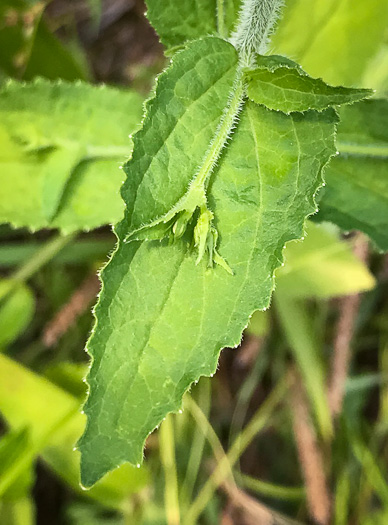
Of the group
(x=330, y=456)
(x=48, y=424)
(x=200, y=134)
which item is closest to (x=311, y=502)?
(x=330, y=456)

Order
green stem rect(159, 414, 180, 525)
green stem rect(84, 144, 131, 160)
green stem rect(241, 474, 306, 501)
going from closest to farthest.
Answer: green stem rect(84, 144, 131, 160) → green stem rect(159, 414, 180, 525) → green stem rect(241, 474, 306, 501)

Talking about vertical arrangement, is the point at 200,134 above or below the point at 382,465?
above

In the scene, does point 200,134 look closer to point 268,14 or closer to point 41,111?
point 268,14

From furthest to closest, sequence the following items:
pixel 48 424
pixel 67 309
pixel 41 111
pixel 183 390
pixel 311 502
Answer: pixel 311 502 → pixel 67 309 → pixel 48 424 → pixel 41 111 → pixel 183 390

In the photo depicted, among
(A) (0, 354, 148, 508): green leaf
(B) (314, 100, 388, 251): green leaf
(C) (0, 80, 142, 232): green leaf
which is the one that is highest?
(B) (314, 100, 388, 251): green leaf

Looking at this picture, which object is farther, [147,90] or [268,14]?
[147,90]

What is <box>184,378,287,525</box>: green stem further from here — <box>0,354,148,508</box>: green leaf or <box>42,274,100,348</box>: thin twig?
<box>42,274,100,348</box>: thin twig

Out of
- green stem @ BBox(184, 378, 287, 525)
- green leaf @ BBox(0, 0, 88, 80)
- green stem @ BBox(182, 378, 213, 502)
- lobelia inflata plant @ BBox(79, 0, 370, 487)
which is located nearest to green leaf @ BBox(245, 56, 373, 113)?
lobelia inflata plant @ BBox(79, 0, 370, 487)

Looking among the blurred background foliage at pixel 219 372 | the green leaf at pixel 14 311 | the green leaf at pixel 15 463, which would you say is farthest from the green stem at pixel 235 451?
the green leaf at pixel 14 311
